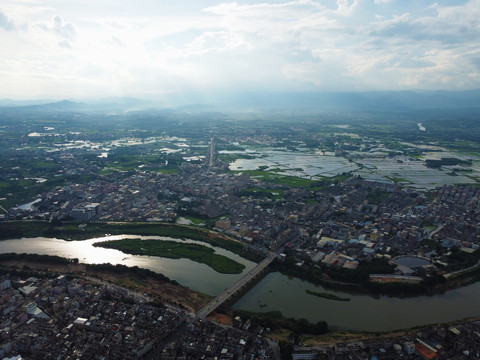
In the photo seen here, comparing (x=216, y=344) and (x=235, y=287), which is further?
(x=235, y=287)

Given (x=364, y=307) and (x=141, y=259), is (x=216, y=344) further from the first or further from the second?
(x=141, y=259)

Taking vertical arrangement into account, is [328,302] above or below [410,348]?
below

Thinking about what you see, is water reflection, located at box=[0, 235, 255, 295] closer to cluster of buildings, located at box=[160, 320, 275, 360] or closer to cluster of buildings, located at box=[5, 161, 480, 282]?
cluster of buildings, located at box=[5, 161, 480, 282]

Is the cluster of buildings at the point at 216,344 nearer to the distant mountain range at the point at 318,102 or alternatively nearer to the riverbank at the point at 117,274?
the riverbank at the point at 117,274

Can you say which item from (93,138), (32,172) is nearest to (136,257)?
(32,172)

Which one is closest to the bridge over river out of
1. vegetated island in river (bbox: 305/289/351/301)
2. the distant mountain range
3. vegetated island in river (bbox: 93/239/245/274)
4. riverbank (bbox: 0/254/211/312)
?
riverbank (bbox: 0/254/211/312)

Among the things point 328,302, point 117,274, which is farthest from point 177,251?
point 328,302

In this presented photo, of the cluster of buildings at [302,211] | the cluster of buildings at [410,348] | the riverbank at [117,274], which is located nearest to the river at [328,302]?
the riverbank at [117,274]

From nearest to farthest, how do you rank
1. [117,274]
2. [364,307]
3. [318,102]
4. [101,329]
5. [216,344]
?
[216,344], [101,329], [364,307], [117,274], [318,102]

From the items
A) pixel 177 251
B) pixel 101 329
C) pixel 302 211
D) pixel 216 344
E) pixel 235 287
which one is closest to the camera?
pixel 216 344
